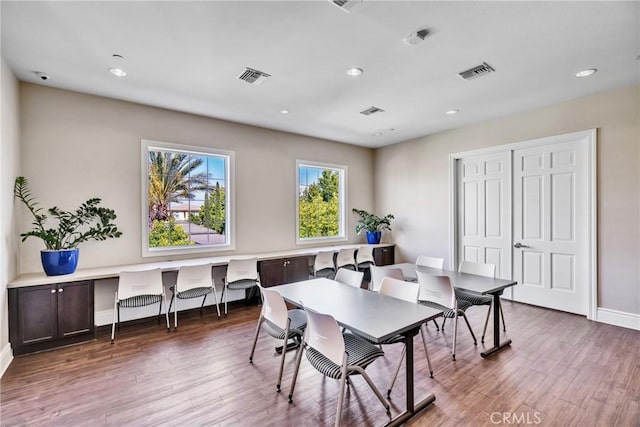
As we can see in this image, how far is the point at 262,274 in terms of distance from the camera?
15.1 ft

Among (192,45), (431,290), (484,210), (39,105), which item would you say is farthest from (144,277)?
(484,210)

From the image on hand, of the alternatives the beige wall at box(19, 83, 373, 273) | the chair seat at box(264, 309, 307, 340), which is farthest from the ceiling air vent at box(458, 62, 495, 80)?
the beige wall at box(19, 83, 373, 273)

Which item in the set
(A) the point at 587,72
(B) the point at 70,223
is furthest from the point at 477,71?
(B) the point at 70,223

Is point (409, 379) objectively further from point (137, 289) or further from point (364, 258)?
point (364, 258)

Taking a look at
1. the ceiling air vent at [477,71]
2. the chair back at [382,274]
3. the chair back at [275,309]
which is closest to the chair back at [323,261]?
the chair back at [382,274]

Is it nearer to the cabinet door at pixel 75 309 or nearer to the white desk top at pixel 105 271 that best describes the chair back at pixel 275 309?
the white desk top at pixel 105 271

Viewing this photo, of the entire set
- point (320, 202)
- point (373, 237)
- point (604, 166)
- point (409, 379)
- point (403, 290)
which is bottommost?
point (409, 379)

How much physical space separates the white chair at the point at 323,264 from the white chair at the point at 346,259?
0.42 ft

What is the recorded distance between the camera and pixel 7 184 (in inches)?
116

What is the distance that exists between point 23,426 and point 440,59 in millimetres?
4540

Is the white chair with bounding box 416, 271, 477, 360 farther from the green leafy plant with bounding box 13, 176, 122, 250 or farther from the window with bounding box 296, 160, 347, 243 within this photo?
the green leafy plant with bounding box 13, 176, 122, 250

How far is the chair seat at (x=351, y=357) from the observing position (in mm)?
1863

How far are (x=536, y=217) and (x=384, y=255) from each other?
2807 mm

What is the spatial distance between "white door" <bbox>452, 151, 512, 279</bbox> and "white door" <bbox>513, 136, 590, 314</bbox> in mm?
132
